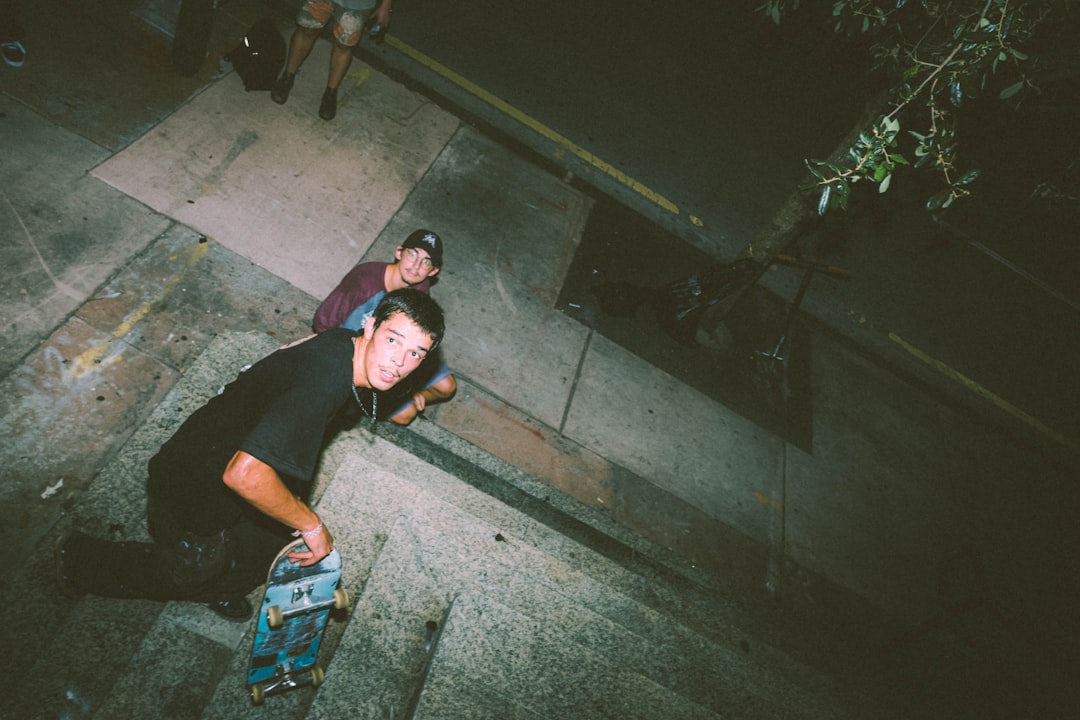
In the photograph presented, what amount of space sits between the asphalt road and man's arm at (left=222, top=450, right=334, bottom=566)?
5751 mm

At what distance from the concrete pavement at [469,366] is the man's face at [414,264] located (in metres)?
1.05

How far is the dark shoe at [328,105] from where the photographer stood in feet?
17.5

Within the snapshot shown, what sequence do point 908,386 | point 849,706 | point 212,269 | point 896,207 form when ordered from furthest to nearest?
point 896,207 → point 908,386 → point 212,269 → point 849,706

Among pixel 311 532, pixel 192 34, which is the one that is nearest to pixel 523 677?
pixel 311 532

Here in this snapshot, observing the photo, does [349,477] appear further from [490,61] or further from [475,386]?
[490,61]

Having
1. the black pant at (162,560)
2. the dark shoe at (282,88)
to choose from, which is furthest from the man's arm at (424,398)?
the dark shoe at (282,88)

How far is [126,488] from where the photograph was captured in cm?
273

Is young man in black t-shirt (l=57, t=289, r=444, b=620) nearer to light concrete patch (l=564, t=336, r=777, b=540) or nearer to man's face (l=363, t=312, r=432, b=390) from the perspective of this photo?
man's face (l=363, t=312, r=432, b=390)

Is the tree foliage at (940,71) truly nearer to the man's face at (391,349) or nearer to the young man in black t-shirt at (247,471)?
the man's face at (391,349)

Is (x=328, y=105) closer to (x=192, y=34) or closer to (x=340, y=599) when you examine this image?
(x=192, y=34)

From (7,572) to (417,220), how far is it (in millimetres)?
3780

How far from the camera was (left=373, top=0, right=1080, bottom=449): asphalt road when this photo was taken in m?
7.19

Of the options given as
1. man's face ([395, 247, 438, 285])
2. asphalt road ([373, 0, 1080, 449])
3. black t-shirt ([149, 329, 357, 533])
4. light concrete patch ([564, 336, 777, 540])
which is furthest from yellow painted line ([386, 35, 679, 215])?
black t-shirt ([149, 329, 357, 533])

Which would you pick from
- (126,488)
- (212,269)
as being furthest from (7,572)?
(212,269)
